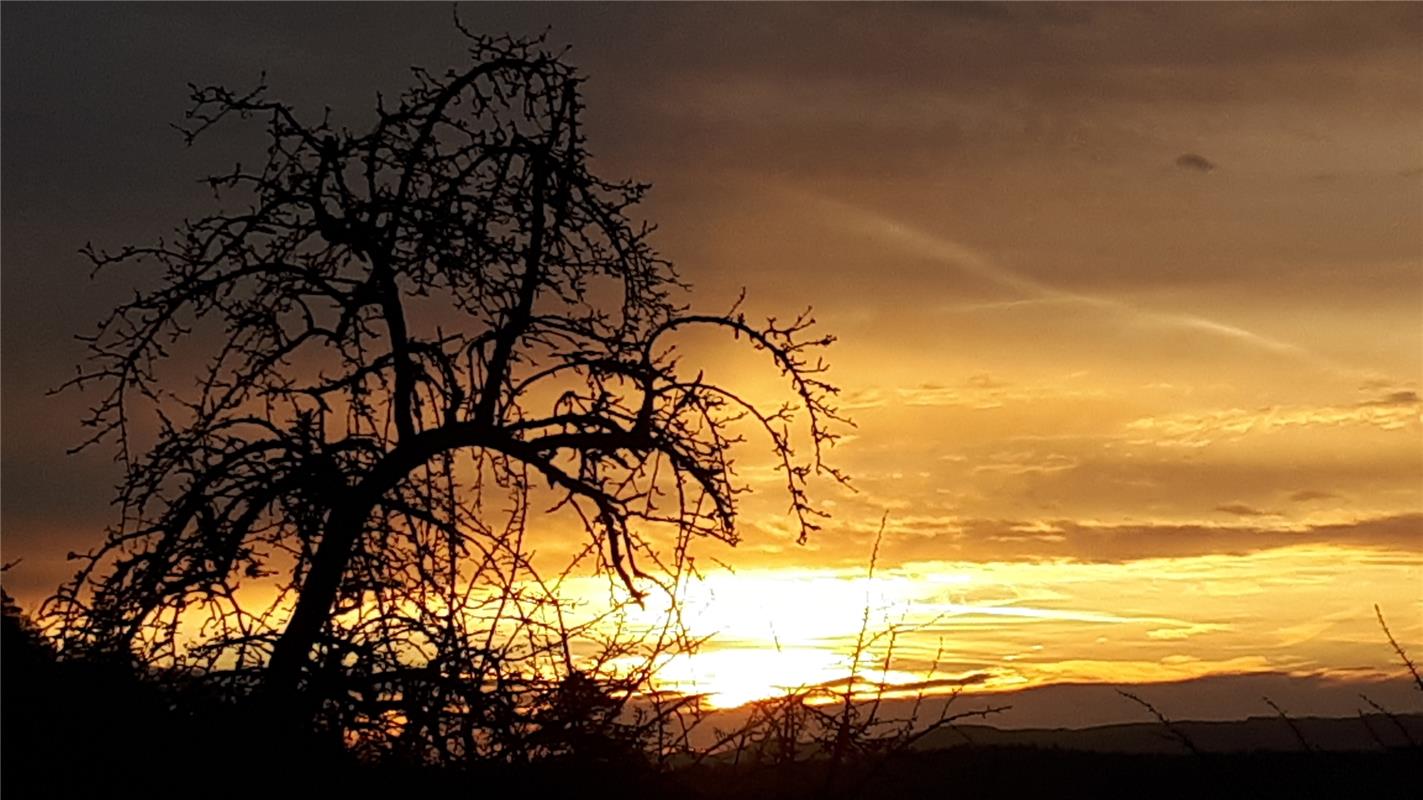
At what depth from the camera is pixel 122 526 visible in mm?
8305

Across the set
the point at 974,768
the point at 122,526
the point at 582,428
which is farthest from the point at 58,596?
the point at 974,768

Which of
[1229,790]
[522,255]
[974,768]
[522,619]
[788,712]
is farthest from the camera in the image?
[974,768]

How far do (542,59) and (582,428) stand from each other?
199 centimetres

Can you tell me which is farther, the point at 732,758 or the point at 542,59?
the point at 542,59

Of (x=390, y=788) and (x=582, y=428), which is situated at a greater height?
(x=582, y=428)

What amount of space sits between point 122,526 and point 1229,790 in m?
5.43

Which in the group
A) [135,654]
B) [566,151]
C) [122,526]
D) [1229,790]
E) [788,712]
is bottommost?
[1229,790]

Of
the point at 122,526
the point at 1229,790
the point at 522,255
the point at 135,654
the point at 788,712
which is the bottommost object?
the point at 1229,790

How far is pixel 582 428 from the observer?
Answer: 336 inches

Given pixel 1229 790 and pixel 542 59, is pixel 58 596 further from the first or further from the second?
pixel 1229 790

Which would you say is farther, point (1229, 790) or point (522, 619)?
point (522, 619)

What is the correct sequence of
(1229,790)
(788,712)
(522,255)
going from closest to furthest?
(1229,790), (788,712), (522,255)

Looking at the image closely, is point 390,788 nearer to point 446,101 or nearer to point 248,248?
point 248,248

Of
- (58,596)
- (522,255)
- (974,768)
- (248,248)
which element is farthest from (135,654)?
(974,768)
